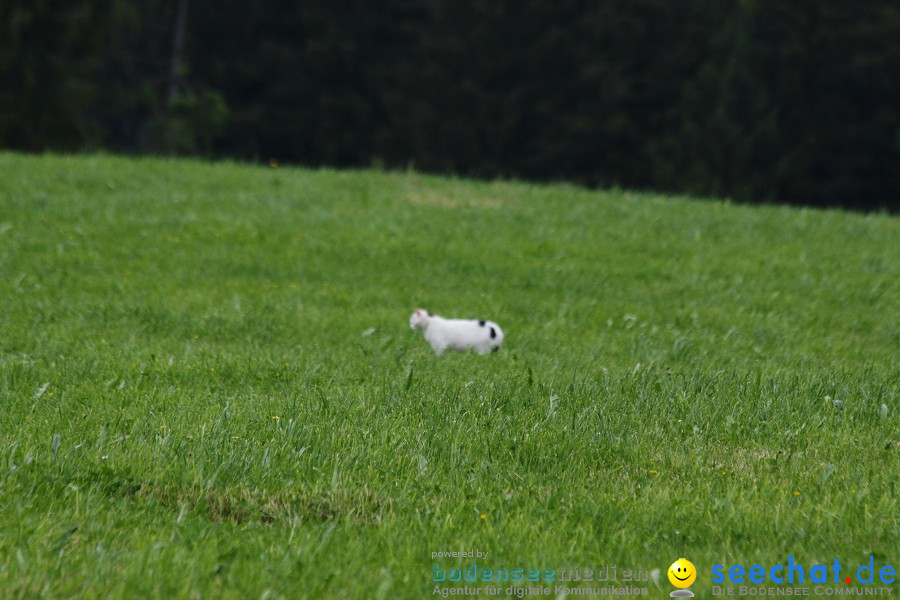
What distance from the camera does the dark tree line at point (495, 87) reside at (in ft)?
120

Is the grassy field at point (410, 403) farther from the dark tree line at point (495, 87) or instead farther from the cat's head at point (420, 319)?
the dark tree line at point (495, 87)

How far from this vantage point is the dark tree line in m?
36.7

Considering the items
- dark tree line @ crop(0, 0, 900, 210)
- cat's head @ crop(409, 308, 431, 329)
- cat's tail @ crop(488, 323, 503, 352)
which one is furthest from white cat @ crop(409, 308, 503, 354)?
dark tree line @ crop(0, 0, 900, 210)

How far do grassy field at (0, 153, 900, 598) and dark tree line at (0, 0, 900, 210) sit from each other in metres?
23.1

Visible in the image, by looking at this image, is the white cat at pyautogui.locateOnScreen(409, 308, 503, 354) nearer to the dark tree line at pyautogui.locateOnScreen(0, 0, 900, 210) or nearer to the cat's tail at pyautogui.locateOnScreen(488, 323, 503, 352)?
the cat's tail at pyautogui.locateOnScreen(488, 323, 503, 352)

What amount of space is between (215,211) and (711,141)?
26920mm

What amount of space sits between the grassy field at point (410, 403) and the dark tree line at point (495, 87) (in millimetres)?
23139

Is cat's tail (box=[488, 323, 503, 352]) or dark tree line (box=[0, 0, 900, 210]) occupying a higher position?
dark tree line (box=[0, 0, 900, 210])

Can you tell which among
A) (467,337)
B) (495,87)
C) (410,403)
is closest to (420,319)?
(467,337)

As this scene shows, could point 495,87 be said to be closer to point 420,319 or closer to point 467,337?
point 420,319

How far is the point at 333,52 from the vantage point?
45.4 m

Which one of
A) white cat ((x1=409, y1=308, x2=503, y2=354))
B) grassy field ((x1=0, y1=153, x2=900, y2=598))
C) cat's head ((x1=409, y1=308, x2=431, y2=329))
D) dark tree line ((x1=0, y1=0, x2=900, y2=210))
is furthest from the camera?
dark tree line ((x1=0, y1=0, x2=900, y2=210))

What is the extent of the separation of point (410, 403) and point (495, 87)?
1464 inches

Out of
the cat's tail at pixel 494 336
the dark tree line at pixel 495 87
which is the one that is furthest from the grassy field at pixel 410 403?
the dark tree line at pixel 495 87
